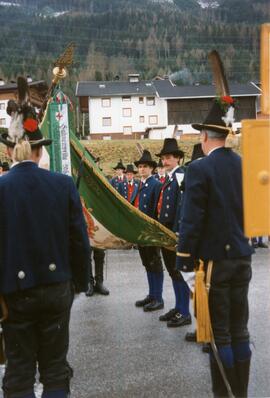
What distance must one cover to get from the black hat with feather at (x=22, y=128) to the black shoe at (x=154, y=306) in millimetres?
3532

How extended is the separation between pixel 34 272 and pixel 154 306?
11.9 feet

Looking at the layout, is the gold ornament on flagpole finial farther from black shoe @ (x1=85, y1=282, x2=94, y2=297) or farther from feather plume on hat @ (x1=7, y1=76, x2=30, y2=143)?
black shoe @ (x1=85, y1=282, x2=94, y2=297)

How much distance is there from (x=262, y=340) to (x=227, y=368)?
1.62 metres

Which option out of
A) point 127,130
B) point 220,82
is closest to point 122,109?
point 127,130

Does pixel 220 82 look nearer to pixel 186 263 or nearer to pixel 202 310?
pixel 186 263

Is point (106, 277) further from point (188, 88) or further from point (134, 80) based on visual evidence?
point (134, 80)

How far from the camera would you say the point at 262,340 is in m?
5.30

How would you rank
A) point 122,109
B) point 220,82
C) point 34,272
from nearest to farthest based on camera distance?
point 34,272 → point 220,82 → point 122,109

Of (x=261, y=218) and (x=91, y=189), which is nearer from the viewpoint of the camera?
(x=261, y=218)

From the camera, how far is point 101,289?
7.73 metres

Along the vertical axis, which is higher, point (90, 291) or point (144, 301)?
point (144, 301)

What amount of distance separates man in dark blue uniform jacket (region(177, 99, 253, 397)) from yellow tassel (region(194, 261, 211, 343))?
55 millimetres

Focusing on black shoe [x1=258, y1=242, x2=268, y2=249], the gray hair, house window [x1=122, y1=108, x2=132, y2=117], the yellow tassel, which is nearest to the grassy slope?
black shoe [x1=258, y1=242, x2=268, y2=249]

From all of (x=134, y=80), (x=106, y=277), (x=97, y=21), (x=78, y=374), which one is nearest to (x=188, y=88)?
(x=134, y=80)
